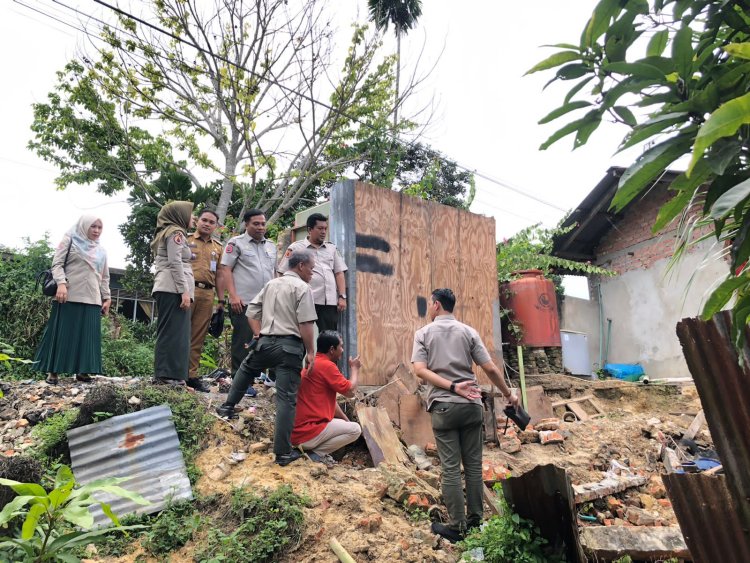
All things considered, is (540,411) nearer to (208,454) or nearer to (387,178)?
(208,454)

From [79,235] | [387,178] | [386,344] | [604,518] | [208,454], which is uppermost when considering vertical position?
[387,178]

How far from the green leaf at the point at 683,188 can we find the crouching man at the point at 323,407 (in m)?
3.65

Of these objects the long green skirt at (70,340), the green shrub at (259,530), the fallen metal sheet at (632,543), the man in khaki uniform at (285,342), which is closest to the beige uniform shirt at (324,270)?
the man in khaki uniform at (285,342)

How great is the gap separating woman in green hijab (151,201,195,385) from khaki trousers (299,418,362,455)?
1512 millimetres

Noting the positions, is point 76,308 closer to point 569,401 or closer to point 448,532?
point 448,532

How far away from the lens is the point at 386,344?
6.13 metres

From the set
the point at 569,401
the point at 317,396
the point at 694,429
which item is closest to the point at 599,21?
the point at 317,396

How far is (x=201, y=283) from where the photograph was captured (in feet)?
19.3

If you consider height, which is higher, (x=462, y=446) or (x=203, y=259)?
(x=203, y=259)

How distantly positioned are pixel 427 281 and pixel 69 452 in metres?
3.89

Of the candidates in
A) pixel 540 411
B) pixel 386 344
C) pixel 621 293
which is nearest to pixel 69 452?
pixel 386 344

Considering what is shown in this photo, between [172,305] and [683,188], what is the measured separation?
15.9 feet

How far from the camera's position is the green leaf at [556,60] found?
1.14 meters

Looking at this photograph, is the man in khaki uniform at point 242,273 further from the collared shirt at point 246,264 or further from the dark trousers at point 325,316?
the dark trousers at point 325,316
